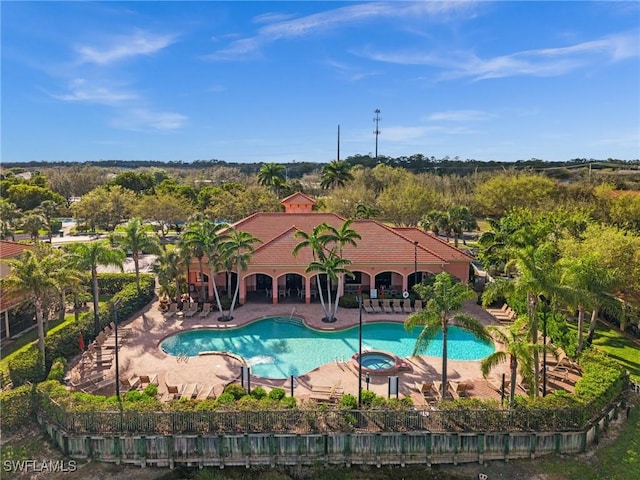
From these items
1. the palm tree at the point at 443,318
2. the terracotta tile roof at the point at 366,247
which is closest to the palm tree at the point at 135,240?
the terracotta tile roof at the point at 366,247

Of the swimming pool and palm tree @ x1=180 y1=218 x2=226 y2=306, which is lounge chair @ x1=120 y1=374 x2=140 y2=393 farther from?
palm tree @ x1=180 y1=218 x2=226 y2=306

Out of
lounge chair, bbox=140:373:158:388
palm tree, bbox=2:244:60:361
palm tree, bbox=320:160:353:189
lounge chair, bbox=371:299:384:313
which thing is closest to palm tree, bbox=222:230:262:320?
lounge chair, bbox=140:373:158:388

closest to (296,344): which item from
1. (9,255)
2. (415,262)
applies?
(415,262)

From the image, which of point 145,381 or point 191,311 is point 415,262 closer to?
point 191,311

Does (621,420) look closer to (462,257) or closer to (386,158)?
(462,257)

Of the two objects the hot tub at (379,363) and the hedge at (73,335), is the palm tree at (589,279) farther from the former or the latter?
the hedge at (73,335)

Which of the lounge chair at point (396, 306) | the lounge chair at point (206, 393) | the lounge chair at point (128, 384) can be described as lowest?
the lounge chair at point (206, 393)
